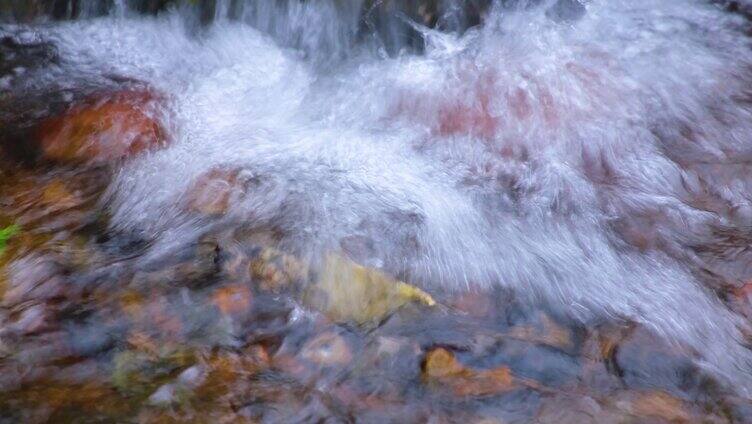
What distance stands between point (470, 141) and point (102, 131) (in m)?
2.32

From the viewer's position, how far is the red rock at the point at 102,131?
4.03 metres

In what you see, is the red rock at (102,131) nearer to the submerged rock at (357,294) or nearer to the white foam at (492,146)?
the white foam at (492,146)

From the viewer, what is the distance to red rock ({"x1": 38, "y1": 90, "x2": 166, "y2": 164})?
4.03m

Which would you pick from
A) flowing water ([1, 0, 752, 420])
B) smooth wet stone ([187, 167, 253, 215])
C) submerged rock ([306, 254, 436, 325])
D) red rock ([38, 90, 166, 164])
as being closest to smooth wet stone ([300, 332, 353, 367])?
submerged rock ([306, 254, 436, 325])

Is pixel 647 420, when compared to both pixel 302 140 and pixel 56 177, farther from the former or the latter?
pixel 56 177

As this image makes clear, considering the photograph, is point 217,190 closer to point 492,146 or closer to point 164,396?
point 164,396

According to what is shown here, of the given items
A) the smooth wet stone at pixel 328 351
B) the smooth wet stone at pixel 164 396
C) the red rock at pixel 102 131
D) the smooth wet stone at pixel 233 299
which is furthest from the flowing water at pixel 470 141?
the smooth wet stone at pixel 164 396

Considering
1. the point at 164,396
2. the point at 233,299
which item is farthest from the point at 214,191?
the point at 164,396

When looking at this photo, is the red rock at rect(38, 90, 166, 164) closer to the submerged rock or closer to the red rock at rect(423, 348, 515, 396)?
the submerged rock

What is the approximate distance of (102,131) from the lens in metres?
4.16

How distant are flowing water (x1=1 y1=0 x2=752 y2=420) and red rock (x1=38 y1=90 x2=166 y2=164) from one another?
122 mm

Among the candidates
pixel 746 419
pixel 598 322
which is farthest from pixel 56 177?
pixel 746 419

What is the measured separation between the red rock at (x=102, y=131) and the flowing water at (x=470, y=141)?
0.12 metres

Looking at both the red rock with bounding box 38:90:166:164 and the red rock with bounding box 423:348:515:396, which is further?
the red rock with bounding box 38:90:166:164
